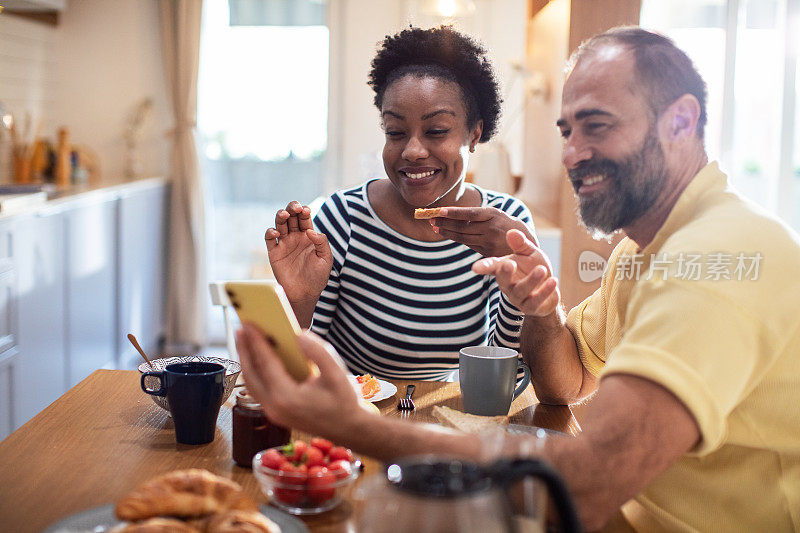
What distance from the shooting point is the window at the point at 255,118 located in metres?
4.60

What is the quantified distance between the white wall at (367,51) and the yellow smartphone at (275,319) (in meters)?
3.64

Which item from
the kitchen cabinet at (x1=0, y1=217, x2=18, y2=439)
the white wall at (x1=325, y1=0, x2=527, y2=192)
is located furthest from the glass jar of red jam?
the white wall at (x1=325, y1=0, x2=527, y2=192)

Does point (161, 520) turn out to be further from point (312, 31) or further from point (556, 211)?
point (312, 31)

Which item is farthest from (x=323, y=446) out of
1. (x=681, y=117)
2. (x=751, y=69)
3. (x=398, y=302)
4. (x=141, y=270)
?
(x=751, y=69)

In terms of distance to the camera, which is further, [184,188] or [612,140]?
[184,188]

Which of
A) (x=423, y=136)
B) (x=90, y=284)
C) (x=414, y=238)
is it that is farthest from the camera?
(x=90, y=284)

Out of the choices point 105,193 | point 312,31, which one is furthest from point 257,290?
point 312,31

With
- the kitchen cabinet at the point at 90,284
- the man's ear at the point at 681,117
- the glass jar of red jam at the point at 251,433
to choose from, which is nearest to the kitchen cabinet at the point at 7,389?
the kitchen cabinet at the point at 90,284

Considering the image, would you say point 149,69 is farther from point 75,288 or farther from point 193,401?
point 193,401

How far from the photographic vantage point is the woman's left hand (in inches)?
59.2

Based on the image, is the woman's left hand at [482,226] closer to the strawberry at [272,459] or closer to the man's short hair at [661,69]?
the man's short hair at [661,69]

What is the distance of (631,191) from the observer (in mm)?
1111

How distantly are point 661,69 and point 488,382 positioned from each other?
55 cm

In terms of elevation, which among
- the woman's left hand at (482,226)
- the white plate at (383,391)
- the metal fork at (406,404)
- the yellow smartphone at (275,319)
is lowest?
the metal fork at (406,404)
